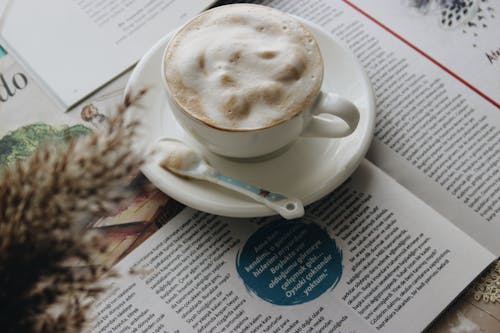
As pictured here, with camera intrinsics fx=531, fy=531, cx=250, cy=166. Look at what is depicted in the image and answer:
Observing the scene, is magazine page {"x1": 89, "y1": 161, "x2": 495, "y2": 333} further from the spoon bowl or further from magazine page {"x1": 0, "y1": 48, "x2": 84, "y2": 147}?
magazine page {"x1": 0, "y1": 48, "x2": 84, "y2": 147}

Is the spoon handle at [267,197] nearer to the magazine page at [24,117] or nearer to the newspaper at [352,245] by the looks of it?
the newspaper at [352,245]

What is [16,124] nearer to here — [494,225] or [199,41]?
[199,41]

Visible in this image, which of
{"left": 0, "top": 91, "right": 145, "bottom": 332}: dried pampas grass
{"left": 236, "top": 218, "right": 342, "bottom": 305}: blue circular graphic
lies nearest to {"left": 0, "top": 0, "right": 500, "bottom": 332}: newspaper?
{"left": 236, "top": 218, "right": 342, "bottom": 305}: blue circular graphic

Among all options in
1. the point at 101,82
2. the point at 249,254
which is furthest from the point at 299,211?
the point at 101,82

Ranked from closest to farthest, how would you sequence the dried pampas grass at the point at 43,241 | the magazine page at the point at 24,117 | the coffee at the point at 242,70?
the dried pampas grass at the point at 43,241
the coffee at the point at 242,70
the magazine page at the point at 24,117

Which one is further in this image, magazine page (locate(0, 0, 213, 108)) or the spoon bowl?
magazine page (locate(0, 0, 213, 108))

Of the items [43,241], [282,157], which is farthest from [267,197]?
[43,241]

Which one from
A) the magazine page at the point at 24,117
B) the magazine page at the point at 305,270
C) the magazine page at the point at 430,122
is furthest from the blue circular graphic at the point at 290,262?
the magazine page at the point at 24,117
